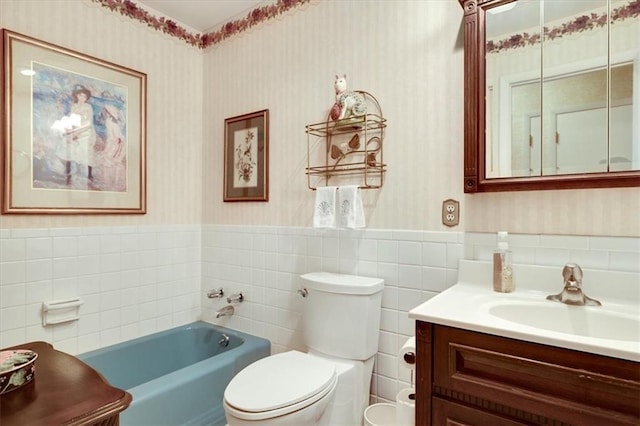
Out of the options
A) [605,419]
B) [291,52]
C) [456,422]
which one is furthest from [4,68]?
[605,419]

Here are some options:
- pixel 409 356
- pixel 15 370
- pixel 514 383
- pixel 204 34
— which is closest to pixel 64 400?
pixel 15 370

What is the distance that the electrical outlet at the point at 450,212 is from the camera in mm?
1526

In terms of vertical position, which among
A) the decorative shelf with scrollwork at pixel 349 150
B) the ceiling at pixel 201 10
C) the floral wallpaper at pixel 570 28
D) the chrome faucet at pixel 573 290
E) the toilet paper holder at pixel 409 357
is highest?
the ceiling at pixel 201 10

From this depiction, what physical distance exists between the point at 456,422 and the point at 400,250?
2.57ft

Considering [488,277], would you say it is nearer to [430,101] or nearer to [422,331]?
[422,331]

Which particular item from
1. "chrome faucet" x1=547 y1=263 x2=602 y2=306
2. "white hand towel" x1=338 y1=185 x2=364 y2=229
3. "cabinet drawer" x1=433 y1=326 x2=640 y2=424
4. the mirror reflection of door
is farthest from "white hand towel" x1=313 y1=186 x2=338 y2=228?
"chrome faucet" x1=547 y1=263 x2=602 y2=306

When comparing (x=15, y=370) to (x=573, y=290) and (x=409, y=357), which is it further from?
(x=573, y=290)

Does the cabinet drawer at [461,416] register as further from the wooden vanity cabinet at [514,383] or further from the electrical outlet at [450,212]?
the electrical outlet at [450,212]

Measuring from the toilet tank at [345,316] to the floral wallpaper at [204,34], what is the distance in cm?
160

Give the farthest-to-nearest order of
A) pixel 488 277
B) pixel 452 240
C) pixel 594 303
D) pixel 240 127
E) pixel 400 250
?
pixel 240 127 < pixel 400 250 < pixel 452 240 < pixel 488 277 < pixel 594 303

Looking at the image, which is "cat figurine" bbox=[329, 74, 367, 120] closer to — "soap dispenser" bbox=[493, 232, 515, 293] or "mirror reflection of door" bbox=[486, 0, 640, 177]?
"mirror reflection of door" bbox=[486, 0, 640, 177]

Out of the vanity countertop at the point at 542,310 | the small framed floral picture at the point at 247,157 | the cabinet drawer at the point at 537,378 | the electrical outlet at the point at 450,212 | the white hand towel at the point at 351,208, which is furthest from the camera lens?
the small framed floral picture at the point at 247,157

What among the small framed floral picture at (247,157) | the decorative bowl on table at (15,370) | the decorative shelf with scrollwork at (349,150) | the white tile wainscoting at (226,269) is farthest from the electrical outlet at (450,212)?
the decorative bowl on table at (15,370)

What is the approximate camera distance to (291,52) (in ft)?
6.89
